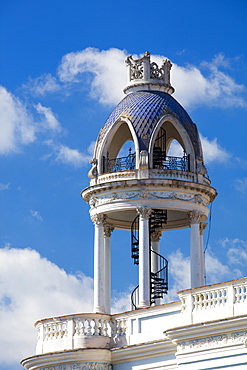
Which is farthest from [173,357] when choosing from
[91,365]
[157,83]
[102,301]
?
[157,83]

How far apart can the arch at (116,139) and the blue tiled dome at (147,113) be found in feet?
0.69

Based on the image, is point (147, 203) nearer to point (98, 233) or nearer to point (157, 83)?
point (98, 233)

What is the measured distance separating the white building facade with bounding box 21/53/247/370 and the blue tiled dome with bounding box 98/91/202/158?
0.05 m

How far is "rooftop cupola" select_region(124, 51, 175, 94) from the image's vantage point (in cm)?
5241

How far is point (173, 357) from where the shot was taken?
42.9m

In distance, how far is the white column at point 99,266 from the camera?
1925 inches

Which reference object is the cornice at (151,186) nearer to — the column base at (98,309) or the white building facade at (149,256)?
the white building facade at (149,256)

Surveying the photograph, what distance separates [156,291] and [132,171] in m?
5.99

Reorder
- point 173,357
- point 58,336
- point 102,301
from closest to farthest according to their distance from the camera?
point 173,357, point 58,336, point 102,301

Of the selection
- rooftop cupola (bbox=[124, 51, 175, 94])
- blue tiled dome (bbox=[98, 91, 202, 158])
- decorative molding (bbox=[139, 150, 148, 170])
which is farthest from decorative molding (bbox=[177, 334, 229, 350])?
rooftop cupola (bbox=[124, 51, 175, 94])

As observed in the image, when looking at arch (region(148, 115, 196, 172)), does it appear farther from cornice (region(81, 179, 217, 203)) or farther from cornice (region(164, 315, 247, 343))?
cornice (region(164, 315, 247, 343))

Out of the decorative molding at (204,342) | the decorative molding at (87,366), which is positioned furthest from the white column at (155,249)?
the decorative molding at (204,342)

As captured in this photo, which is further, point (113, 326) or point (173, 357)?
point (113, 326)

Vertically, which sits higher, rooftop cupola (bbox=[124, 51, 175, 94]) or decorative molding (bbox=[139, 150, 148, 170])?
rooftop cupola (bbox=[124, 51, 175, 94])
